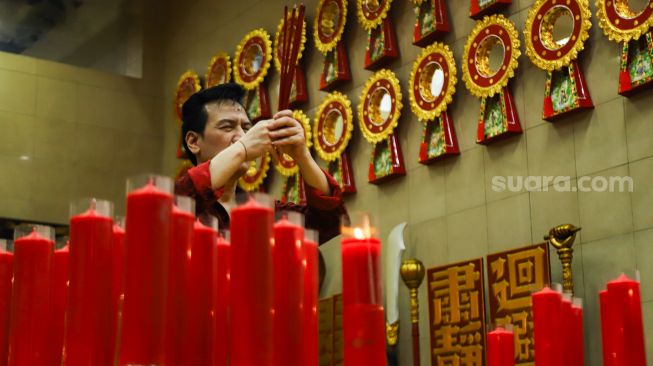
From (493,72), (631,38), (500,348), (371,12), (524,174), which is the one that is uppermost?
(371,12)

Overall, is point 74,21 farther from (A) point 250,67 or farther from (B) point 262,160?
(B) point 262,160

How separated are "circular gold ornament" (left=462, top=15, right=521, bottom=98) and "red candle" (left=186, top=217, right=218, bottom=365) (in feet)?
11.3

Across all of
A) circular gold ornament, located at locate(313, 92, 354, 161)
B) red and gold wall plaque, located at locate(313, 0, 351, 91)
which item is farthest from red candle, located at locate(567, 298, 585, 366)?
red and gold wall plaque, located at locate(313, 0, 351, 91)

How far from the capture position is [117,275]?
1065 mm

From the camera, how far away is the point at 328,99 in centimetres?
544

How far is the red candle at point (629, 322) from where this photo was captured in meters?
1.36

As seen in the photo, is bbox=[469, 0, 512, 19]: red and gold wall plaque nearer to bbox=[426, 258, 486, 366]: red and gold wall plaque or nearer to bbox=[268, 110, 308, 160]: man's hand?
bbox=[426, 258, 486, 366]: red and gold wall plaque

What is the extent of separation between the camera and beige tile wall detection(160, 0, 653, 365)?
377 centimetres

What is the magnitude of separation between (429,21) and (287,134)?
3260mm

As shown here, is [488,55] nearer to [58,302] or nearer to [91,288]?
[58,302]

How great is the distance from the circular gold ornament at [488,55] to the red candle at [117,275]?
11.2 ft

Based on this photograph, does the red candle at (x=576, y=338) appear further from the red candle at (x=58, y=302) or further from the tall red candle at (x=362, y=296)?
the red candle at (x=58, y=302)

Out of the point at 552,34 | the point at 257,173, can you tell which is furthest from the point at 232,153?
the point at 257,173

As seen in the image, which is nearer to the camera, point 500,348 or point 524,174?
point 500,348
